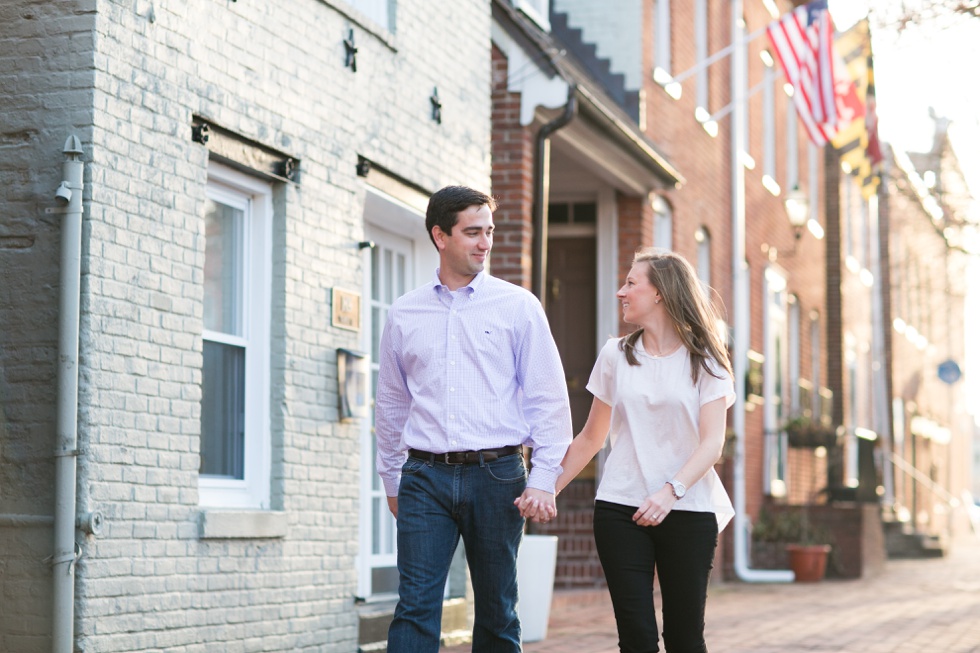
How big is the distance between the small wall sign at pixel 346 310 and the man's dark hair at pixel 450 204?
3.30m

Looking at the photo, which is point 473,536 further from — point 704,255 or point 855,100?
point 704,255

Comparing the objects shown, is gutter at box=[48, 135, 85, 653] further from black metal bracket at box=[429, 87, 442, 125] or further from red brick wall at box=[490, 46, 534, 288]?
red brick wall at box=[490, 46, 534, 288]

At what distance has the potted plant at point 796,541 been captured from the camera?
1867 cm

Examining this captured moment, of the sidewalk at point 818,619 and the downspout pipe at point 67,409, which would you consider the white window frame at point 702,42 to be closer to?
the sidewalk at point 818,619

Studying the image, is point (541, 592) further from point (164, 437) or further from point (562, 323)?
point (562, 323)

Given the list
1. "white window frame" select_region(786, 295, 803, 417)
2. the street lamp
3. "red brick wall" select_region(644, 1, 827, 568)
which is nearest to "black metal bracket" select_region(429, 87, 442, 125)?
"red brick wall" select_region(644, 1, 827, 568)

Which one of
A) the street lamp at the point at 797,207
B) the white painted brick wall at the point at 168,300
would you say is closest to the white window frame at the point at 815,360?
the street lamp at the point at 797,207

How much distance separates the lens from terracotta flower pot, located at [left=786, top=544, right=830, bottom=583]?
18.7 meters

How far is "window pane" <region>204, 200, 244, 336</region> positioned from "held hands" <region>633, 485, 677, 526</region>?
10.2 feet

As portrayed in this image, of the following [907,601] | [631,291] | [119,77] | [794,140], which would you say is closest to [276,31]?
[119,77]

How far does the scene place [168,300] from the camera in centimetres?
710

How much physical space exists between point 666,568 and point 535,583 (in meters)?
4.75

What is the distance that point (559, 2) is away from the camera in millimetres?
16797

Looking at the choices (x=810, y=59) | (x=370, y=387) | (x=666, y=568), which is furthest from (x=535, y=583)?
(x=810, y=59)
